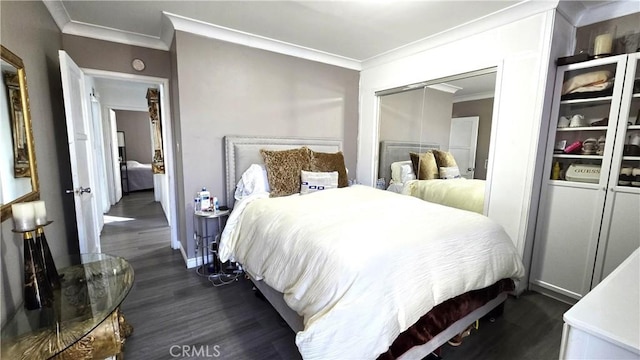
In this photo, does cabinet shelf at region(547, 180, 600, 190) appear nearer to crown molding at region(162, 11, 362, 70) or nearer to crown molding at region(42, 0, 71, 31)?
crown molding at region(162, 11, 362, 70)

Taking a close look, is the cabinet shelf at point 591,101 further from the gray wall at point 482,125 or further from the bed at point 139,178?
the bed at point 139,178

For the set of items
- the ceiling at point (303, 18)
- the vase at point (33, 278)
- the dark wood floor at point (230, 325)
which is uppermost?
the ceiling at point (303, 18)

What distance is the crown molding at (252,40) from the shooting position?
2.58m

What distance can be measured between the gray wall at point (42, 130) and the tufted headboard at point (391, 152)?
10.9ft

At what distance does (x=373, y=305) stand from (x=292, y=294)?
1.64 ft

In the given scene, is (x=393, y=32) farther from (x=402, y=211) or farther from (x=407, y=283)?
(x=407, y=283)

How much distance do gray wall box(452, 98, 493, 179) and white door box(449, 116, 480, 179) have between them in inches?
1.6

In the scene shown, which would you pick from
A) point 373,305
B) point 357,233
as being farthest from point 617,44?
point 373,305

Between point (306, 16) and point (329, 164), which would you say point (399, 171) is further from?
point (306, 16)

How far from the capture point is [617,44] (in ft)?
7.07

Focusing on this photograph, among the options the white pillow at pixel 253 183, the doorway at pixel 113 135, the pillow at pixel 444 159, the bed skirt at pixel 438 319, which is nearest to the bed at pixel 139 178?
the doorway at pixel 113 135

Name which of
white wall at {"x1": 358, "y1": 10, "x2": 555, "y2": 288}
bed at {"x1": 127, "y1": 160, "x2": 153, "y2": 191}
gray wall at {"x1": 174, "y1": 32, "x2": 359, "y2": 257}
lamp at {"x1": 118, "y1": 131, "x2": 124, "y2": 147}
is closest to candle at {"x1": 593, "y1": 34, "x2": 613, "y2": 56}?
white wall at {"x1": 358, "y1": 10, "x2": 555, "y2": 288}

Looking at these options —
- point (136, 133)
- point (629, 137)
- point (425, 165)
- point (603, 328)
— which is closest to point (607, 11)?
point (629, 137)

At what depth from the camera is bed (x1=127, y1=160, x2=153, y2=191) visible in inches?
278
